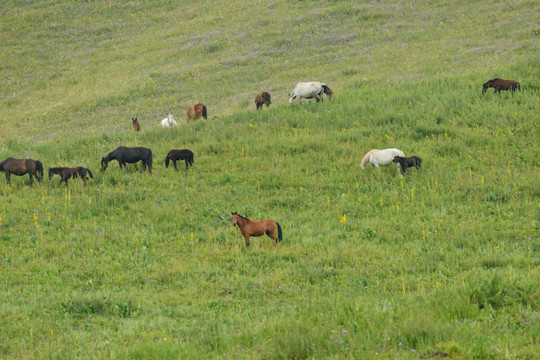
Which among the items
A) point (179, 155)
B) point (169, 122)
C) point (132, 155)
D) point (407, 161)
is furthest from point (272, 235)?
point (169, 122)

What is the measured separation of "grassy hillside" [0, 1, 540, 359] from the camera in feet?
24.6

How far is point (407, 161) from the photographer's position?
54.2ft

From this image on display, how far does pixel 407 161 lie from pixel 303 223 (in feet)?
14.8

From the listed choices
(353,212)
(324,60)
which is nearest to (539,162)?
(353,212)

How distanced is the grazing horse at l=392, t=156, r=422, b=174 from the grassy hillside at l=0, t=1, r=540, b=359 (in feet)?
0.98

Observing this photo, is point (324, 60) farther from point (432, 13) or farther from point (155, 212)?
point (155, 212)

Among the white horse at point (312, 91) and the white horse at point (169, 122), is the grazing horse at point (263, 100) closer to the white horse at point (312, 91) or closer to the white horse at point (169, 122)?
the white horse at point (312, 91)

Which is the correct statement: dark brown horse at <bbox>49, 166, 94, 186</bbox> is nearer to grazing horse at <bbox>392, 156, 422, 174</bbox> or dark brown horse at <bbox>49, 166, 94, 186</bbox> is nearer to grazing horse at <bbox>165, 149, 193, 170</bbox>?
grazing horse at <bbox>165, 149, 193, 170</bbox>

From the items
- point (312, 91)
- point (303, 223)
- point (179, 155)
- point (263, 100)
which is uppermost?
point (312, 91)

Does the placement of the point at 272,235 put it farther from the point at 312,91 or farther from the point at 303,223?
the point at 312,91

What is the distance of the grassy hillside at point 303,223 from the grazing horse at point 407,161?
0.30 meters

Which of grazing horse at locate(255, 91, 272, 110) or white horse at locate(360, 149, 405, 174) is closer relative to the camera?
white horse at locate(360, 149, 405, 174)

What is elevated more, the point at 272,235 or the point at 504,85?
the point at 504,85

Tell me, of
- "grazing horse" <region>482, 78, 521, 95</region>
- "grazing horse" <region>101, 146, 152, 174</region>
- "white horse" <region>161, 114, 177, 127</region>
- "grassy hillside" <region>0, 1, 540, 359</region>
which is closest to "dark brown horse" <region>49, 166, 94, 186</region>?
"grassy hillside" <region>0, 1, 540, 359</region>
